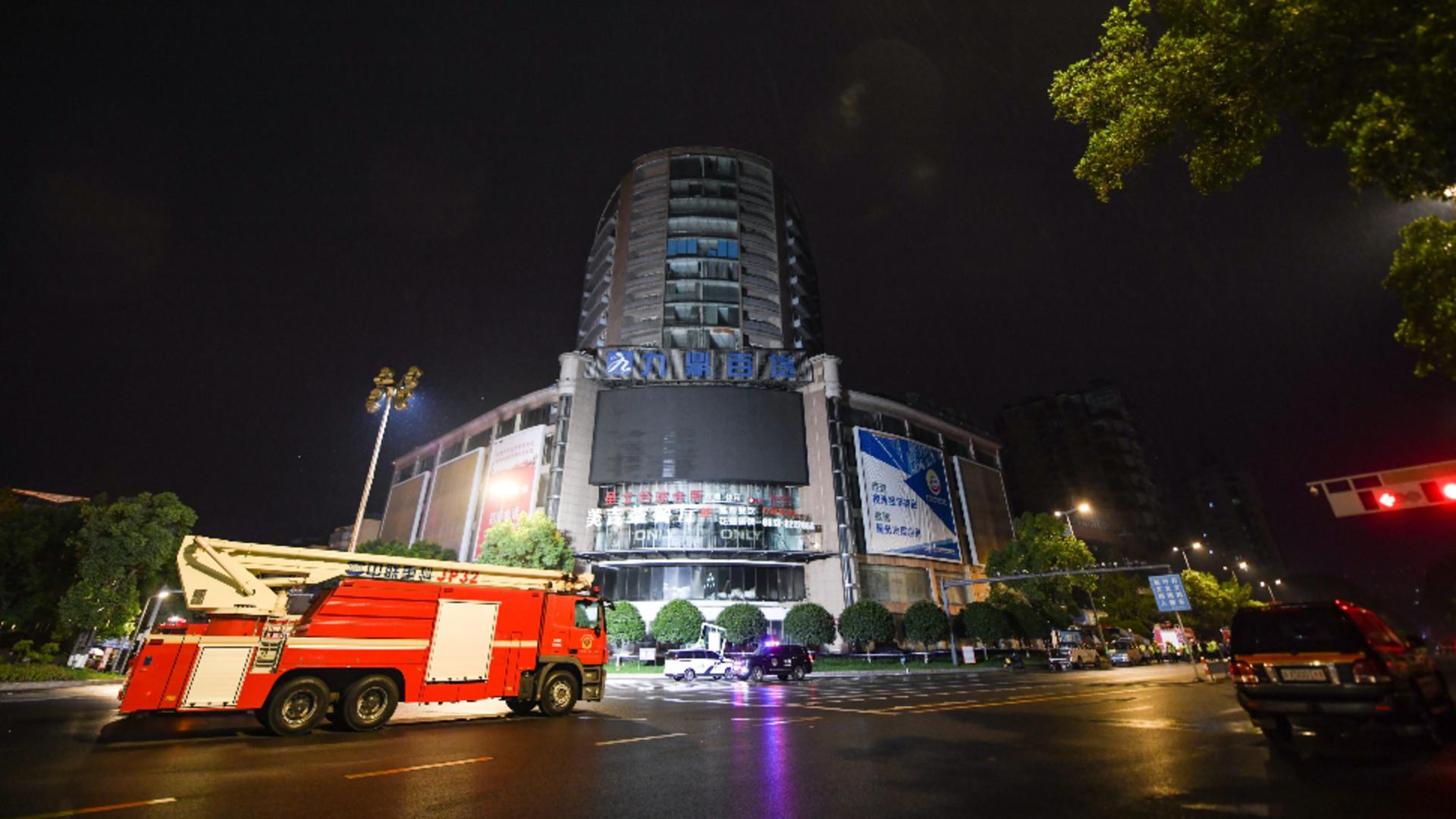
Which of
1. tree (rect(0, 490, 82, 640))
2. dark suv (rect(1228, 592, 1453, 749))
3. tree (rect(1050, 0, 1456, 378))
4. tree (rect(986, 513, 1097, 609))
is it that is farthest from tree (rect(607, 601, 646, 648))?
tree (rect(1050, 0, 1456, 378))

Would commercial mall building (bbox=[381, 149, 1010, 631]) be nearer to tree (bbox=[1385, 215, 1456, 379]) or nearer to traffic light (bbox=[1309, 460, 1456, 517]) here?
traffic light (bbox=[1309, 460, 1456, 517])

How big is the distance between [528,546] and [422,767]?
126 feet

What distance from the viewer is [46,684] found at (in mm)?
23391

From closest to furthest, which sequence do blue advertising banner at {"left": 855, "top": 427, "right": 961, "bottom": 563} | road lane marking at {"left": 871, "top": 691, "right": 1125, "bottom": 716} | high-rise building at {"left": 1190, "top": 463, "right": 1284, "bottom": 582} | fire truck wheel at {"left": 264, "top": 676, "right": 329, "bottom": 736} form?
fire truck wheel at {"left": 264, "top": 676, "right": 329, "bottom": 736} < road lane marking at {"left": 871, "top": 691, "right": 1125, "bottom": 716} < blue advertising banner at {"left": 855, "top": 427, "right": 961, "bottom": 563} < high-rise building at {"left": 1190, "top": 463, "right": 1284, "bottom": 582}

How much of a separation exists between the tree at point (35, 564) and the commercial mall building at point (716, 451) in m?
30.4

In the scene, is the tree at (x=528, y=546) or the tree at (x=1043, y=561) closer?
the tree at (x=528, y=546)

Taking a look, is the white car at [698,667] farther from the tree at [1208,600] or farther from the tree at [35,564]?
the tree at [1208,600]

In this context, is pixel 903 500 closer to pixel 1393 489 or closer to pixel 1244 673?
pixel 1393 489

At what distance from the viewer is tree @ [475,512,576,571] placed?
4319 cm

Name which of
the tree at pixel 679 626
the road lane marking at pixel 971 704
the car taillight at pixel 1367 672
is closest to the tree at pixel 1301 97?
the car taillight at pixel 1367 672

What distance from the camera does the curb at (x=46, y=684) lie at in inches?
832

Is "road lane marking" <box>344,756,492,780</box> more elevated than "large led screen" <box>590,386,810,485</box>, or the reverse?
"large led screen" <box>590,386,810,485</box>

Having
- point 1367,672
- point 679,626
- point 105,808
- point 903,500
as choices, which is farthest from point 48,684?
point 903,500

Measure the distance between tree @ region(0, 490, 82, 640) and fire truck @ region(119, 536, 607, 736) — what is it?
1152 inches
